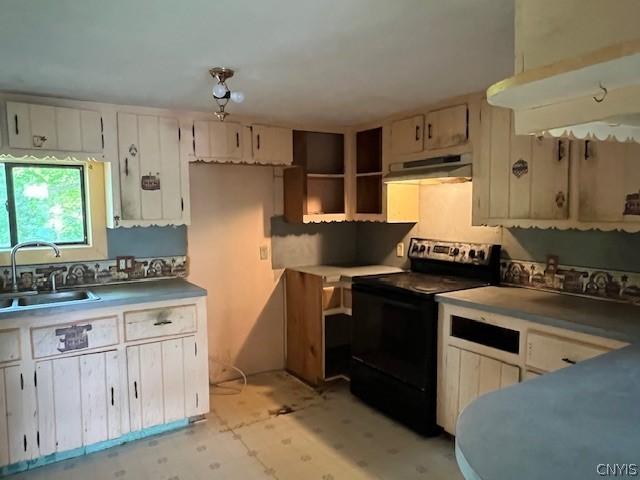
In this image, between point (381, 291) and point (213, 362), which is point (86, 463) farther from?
point (381, 291)

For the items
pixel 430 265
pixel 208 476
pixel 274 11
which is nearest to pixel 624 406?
pixel 274 11

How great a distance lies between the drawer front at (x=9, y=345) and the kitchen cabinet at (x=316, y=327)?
1.94m

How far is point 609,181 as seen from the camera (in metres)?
2.21

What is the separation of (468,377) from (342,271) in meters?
1.36

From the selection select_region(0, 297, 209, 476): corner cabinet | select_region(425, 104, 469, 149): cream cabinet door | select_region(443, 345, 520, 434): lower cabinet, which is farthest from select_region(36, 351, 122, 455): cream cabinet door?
select_region(425, 104, 469, 149): cream cabinet door

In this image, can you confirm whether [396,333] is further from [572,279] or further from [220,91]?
[220,91]

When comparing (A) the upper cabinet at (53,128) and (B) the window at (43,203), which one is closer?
(A) the upper cabinet at (53,128)

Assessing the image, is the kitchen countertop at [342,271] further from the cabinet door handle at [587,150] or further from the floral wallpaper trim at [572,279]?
the cabinet door handle at [587,150]

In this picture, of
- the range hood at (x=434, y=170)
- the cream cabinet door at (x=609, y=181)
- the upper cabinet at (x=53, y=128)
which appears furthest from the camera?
the range hood at (x=434, y=170)

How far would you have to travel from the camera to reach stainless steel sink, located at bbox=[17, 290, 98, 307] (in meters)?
2.80

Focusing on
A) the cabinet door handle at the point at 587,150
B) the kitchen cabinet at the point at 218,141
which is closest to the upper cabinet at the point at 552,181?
the cabinet door handle at the point at 587,150

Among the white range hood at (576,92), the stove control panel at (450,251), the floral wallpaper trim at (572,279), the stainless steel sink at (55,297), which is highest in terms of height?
the white range hood at (576,92)

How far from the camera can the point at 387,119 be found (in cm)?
349

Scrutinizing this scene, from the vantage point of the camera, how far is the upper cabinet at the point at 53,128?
104 inches
